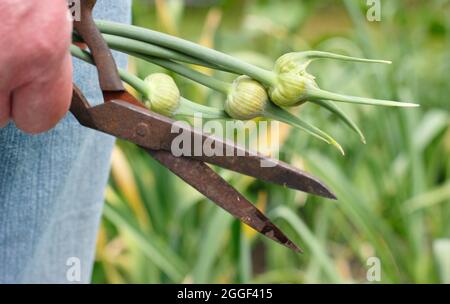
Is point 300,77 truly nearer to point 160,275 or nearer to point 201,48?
point 201,48

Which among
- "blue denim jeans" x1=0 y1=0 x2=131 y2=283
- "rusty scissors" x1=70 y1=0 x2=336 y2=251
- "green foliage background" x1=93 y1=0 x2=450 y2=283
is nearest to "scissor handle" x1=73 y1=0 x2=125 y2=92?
"rusty scissors" x1=70 y1=0 x2=336 y2=251

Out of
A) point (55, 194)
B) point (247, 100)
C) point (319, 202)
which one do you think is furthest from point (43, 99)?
point (319, 202)

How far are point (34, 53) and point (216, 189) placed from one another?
0.16 metres

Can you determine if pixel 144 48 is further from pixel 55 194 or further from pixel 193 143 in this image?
pixel 55 194

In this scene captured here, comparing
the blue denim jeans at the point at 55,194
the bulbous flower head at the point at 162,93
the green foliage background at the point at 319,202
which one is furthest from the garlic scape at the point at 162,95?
the green foliage background at the point at 319,202

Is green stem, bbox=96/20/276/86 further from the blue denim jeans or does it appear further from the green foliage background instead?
the green foliage background

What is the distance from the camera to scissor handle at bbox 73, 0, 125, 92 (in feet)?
1.65

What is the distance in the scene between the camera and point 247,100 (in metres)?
0.50

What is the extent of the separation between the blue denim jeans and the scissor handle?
0.13 metres

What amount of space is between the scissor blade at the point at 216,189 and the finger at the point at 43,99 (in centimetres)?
9

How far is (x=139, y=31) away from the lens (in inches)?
20.3

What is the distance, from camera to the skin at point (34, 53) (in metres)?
0.42

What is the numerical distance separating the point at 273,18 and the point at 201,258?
1096 mm

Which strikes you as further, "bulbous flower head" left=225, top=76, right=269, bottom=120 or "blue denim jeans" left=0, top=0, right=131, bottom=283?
"blue denim jeans" left=0, top=0, right=131, bottom=283
